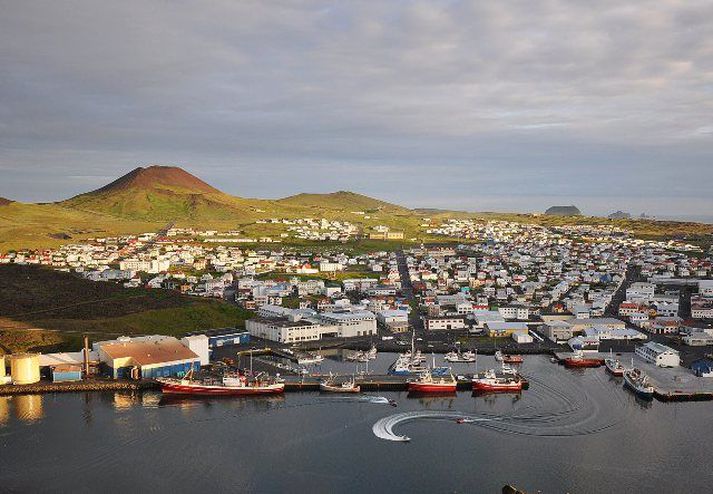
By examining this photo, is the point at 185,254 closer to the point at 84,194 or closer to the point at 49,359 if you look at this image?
the point at 49,359

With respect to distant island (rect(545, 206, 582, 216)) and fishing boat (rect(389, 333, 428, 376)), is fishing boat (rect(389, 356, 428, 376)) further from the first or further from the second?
distant island (rect(545, 206, 582, 216))

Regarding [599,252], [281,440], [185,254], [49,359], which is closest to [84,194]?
[185,254]

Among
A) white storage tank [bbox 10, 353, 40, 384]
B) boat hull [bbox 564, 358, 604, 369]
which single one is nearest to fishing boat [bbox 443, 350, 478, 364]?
boat hull [bbox 564, 358, 604, 369]

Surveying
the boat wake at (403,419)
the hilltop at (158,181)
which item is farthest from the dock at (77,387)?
the hilltop at (158,181)

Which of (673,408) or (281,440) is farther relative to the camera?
(673,408)

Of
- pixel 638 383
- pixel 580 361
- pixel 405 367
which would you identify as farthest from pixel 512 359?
pixel 638 383

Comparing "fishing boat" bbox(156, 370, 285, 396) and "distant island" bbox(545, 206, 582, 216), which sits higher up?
"distant island" bbox(545, 206, 582, 216)

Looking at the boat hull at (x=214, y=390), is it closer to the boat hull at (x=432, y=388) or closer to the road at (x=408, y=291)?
the boat hull at (x=432, y=388)
